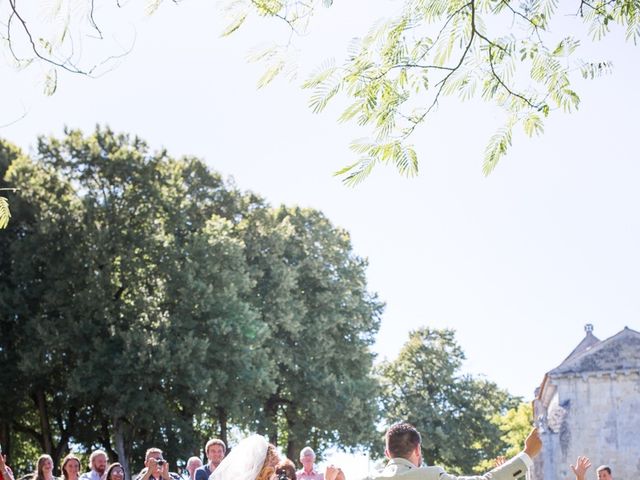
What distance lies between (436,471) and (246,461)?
1084 mm

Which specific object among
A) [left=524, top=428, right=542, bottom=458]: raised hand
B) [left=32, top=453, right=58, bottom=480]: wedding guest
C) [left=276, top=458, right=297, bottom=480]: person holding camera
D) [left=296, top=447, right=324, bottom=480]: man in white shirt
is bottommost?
[left=524, top=428, right=542, bottom=458]: raised hand

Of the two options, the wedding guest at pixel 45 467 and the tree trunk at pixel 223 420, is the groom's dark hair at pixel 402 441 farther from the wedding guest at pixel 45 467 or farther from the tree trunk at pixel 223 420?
the tree trunk at pixel 223 420

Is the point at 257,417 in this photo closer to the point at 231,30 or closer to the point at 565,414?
the point at 565,414

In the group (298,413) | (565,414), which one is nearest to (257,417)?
(298,413)

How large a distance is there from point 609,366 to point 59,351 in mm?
25007

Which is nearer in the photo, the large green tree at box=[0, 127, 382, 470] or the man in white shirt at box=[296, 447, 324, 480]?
the man in white shirt at box=[296, 447, 324, 480]

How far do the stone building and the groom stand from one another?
40923mm

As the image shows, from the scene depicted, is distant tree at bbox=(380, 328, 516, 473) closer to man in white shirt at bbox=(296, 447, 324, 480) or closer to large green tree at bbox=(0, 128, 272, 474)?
large green tree at bbox=(0, 128, 272, 474)

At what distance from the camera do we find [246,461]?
559 centimetres

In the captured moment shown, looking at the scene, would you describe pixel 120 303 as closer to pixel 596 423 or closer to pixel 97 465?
pixel 97 465

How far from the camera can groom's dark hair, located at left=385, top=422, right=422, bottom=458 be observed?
5398 millimetres

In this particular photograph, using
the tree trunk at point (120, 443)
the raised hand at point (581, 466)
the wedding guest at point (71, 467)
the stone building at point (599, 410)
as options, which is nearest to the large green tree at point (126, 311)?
the tree trunk at point (120, 443)

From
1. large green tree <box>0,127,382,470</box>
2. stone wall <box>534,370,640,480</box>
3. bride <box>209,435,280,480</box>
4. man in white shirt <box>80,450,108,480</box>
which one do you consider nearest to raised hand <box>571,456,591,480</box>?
bride <box>209,435,280,480</box>

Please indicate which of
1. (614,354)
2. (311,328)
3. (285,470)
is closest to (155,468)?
(285,470)
